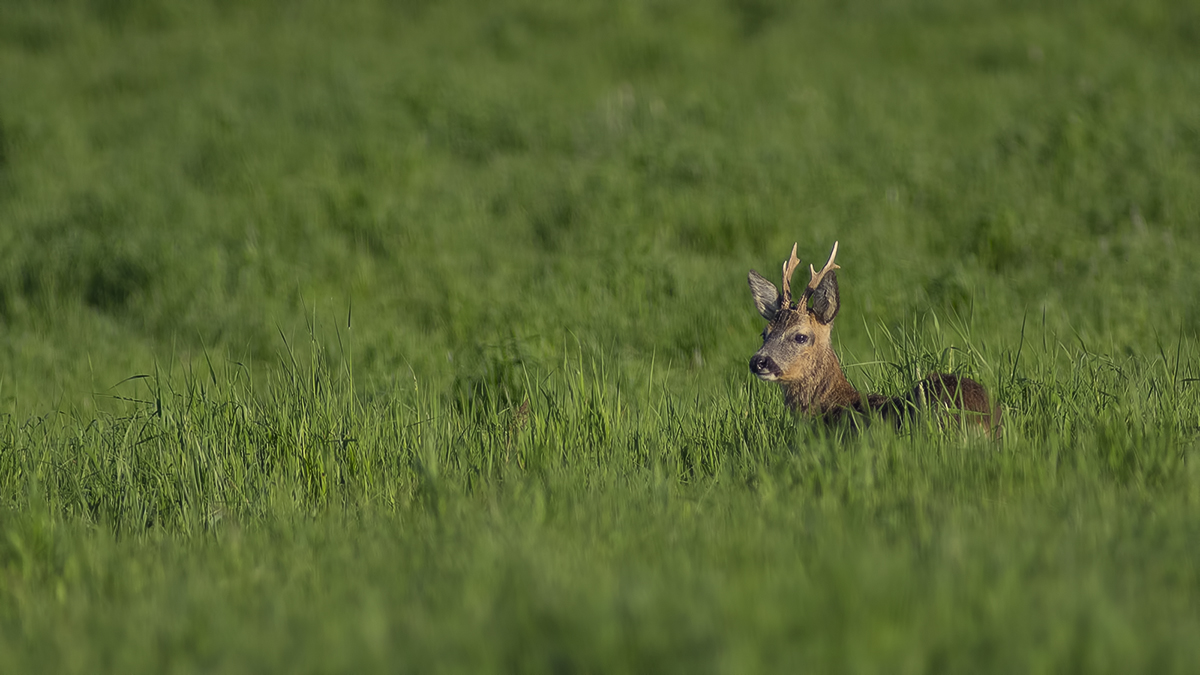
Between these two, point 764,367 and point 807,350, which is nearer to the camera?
point 764,367

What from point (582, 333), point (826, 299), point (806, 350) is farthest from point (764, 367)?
point (582, 333)

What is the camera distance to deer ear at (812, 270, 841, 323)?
4.92 meters

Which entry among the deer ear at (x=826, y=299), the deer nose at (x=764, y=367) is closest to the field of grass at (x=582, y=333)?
the deer nose at (x=764, y=367)

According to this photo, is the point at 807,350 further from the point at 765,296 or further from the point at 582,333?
the point at 582,333

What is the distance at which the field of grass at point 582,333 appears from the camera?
8.27ft

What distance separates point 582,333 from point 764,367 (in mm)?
2148

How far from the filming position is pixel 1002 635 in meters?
2.25

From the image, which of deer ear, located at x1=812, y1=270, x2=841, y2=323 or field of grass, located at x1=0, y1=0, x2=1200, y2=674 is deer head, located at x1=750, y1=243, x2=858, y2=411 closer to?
deer ear, located at x1=812, y1=270, x2=841, y2=323

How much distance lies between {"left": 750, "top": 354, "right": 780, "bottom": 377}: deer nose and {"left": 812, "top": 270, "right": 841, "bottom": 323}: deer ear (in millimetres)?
353

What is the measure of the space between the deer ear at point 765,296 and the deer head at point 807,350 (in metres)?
0.04

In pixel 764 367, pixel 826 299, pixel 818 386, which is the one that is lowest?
pixel 818 386

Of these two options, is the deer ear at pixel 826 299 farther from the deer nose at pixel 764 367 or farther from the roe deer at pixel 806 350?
the deer nose at pixel 764 367

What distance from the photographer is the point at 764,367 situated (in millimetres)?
4875

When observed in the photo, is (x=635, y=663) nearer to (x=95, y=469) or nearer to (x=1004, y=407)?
(x=1004, y=407)
